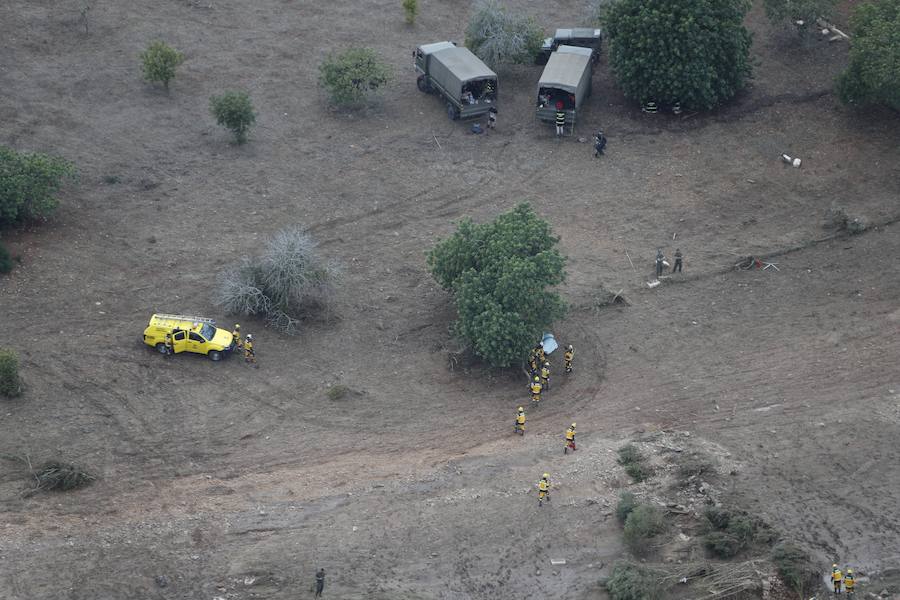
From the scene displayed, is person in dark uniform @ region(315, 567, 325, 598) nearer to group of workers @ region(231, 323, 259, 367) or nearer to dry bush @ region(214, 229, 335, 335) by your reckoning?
group of workers @ region(231, 323, 259, 367)

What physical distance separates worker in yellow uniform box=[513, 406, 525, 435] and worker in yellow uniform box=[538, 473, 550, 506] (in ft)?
8.10

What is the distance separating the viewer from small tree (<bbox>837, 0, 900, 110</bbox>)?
4481 cm

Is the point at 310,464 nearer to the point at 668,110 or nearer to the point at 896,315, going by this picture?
the point at 896,315

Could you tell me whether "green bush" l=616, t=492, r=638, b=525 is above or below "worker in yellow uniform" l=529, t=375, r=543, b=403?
above

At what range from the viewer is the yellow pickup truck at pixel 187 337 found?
36.2 metres

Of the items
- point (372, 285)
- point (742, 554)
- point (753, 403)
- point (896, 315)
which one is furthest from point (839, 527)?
point (372, 285)

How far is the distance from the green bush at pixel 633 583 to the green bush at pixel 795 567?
318 cm

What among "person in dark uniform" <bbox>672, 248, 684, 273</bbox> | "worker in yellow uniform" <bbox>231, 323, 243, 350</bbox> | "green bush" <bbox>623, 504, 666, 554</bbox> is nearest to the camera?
"green bush" <bbox>623, 504, 666, 554</bbox>

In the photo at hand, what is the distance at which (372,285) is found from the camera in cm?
4041

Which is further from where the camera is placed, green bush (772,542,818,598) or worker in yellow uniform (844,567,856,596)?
green bush (772,542,818,598)

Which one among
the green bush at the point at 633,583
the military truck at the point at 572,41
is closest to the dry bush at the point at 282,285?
the green bush at the point at 633,583

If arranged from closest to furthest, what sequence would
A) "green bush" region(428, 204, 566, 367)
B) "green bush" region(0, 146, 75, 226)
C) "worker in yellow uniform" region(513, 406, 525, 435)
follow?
"worker in yellow uniform" region(513, 406, 525, 435) → "green bush" region(428, 204, 566, 367) → "green bush" region(0, 146, 75, 226)

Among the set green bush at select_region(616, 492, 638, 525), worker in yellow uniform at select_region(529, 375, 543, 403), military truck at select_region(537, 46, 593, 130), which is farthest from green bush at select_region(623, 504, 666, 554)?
military truck at select_region(537, 46, 593, 130)

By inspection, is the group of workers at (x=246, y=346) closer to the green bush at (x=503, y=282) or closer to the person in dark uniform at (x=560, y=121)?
the green bush at (x=503, y=282)
